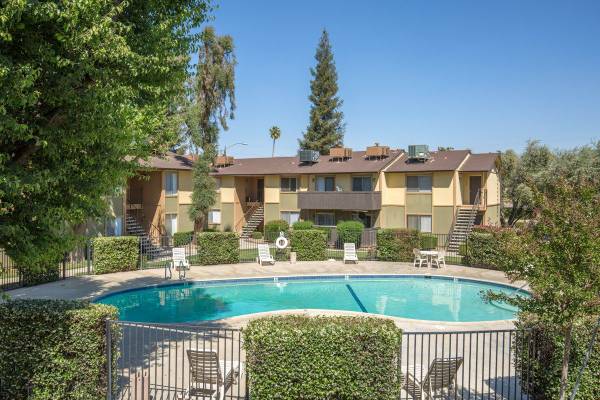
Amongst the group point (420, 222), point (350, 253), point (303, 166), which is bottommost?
point (350, 253)

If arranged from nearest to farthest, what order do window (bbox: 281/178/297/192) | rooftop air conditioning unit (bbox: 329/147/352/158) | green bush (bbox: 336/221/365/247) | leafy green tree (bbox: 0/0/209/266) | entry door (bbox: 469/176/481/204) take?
leafy green tree (bbox: 0/0/209/266)
green bush (bbox: 336/221/365/247)
entry door (bbox: 469/176/481/204)
window (bbox: 281/178/297/192)
rooftop air conditioning unit (bbox: 329/147/352/158)

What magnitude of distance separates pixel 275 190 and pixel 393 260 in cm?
1698

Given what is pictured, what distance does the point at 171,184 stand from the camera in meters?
38.2

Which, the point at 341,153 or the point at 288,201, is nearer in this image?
the point at 288,201

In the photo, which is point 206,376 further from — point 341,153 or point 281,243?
point 341,153

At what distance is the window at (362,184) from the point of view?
39062 millimetres

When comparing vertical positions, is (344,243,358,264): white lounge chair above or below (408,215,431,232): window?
below

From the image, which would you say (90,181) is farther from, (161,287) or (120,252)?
(120,252)

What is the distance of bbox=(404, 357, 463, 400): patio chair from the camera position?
9508 mm

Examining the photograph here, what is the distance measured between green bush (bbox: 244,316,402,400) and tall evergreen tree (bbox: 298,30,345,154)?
56092 mm

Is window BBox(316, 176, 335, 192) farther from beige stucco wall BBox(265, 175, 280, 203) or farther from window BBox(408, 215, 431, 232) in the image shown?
window BBox(408, 215, 431, 232)

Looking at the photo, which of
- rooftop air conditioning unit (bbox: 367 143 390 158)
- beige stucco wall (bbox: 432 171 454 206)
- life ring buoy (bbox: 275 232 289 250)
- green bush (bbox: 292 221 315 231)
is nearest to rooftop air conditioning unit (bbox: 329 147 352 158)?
rooftop air conditioning unit (bbox: 367 143 390 158)

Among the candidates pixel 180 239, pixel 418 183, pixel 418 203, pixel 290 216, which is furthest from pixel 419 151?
pixel 180 239

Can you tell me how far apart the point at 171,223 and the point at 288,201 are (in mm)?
10416
